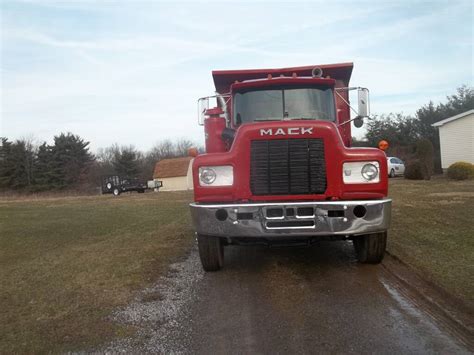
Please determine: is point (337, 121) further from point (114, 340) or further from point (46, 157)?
point (46, 157)

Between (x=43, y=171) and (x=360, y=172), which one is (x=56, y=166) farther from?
(x=360, y=172)

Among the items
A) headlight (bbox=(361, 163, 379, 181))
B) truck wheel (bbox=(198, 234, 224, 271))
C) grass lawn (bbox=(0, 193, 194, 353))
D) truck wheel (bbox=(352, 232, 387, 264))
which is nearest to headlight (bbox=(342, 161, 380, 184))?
headlight (bbox=(361, 163, 379, 181))

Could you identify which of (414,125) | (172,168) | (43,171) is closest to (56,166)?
(43,171)

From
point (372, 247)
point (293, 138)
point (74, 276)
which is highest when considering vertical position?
point (293, 138)

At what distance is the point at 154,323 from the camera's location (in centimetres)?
452

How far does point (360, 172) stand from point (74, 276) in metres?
4.11

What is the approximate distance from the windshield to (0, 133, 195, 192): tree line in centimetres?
7156

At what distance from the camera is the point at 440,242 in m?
7.28

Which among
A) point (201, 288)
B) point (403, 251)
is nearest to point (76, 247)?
point (201, 288)

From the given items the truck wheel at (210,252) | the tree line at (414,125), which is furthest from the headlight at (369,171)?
the tree line at (414,125)

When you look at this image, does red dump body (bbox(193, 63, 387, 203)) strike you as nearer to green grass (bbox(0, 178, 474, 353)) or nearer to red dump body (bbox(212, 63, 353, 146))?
green grass (bbox(0, 178, 474, 353))

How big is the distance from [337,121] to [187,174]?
5033 centimetres

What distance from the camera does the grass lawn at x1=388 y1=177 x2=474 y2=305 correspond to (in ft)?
17.2

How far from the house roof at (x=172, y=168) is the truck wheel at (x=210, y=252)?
50.9 meters
